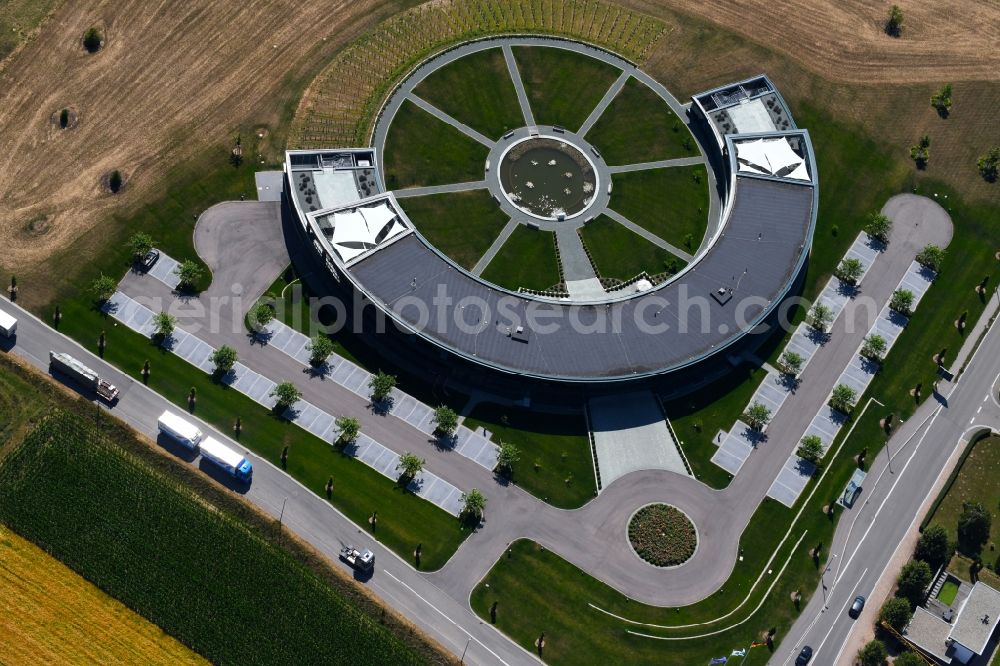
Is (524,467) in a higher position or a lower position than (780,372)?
lower

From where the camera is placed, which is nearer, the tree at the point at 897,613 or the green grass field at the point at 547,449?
the tree at the point at 897,613

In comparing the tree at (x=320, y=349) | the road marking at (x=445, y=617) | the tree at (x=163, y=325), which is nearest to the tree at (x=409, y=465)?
the road marking at (x=445, y=617)

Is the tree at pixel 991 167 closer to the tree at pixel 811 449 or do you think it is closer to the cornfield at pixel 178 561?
the tree at pixel 811 449

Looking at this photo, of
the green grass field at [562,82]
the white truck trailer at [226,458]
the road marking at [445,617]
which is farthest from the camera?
the green grass field at [562,82]

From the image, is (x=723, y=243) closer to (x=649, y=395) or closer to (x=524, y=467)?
(x=649, y=395)

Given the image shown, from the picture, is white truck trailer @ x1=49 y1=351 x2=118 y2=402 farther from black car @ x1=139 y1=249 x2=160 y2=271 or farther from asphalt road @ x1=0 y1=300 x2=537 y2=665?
black car @ x1=139 y1=249 x2=160 y2=271

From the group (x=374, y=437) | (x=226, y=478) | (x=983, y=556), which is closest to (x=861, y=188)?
(x=983, y=556)
